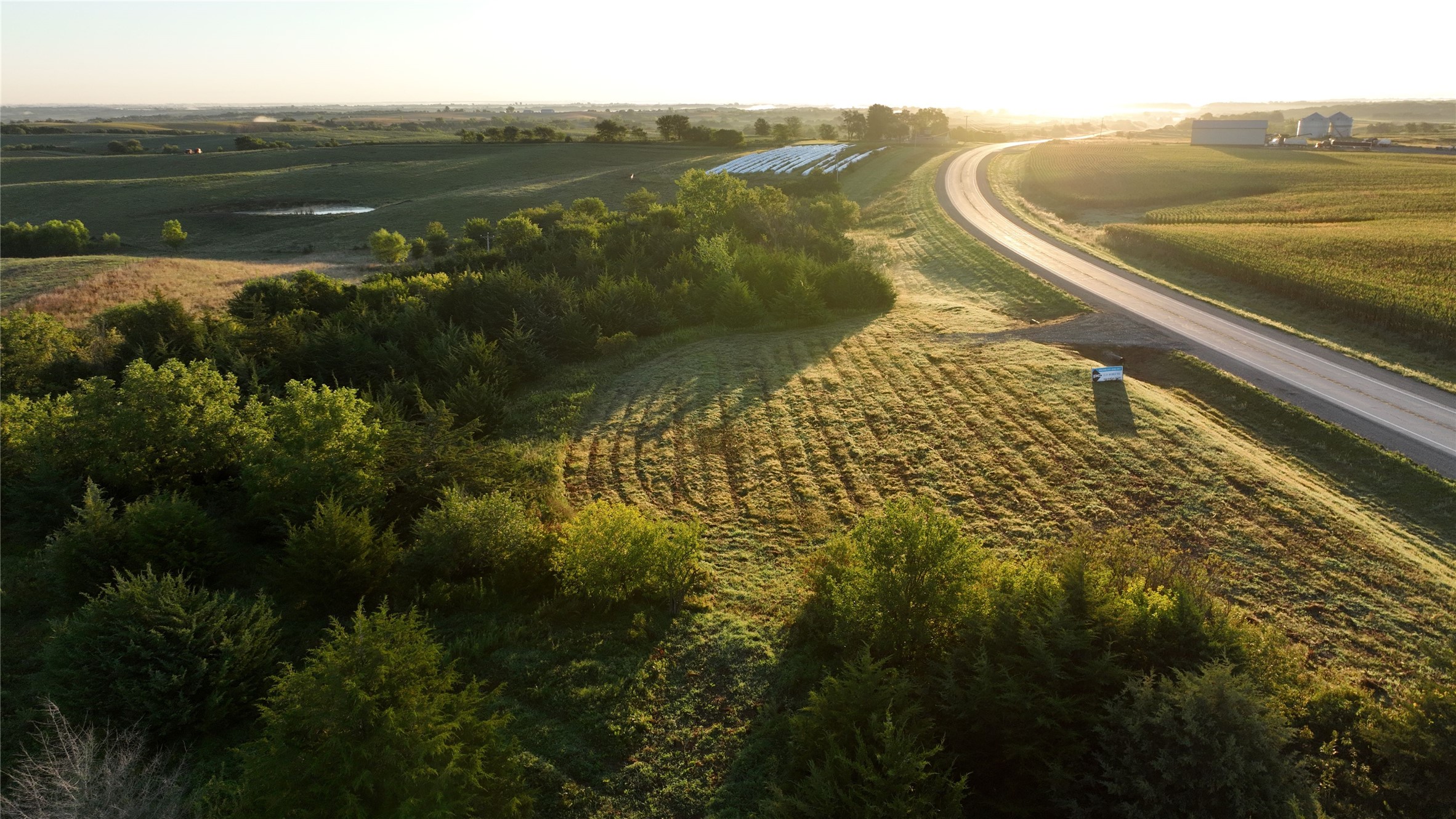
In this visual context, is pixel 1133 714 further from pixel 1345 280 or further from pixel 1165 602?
pixel 1345 280

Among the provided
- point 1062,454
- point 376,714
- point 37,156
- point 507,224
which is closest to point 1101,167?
point 507,224

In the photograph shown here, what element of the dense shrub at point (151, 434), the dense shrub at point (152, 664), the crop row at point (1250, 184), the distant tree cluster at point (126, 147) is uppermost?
the distant tree cluster at point (126, 147)

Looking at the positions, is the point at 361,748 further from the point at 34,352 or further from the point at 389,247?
the point at 389,247

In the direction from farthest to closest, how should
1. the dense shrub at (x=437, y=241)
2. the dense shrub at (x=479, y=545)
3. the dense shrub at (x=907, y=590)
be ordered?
the dense shrub at (x=437, y=241) → the dense shrub at (x=479, y=545) → the dense shrub at (x=907, y=590)

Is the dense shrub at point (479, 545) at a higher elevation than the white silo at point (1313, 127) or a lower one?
lower

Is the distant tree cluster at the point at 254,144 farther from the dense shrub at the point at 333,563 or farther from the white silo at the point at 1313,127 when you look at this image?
the white silo at the point at 1313,127

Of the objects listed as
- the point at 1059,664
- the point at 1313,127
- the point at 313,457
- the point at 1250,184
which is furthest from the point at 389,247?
Answer: the point at 1313,127

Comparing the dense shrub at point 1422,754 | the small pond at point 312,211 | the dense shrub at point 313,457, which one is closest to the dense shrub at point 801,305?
the dense shrub at point 313,457

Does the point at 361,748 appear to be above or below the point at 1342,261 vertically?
below
